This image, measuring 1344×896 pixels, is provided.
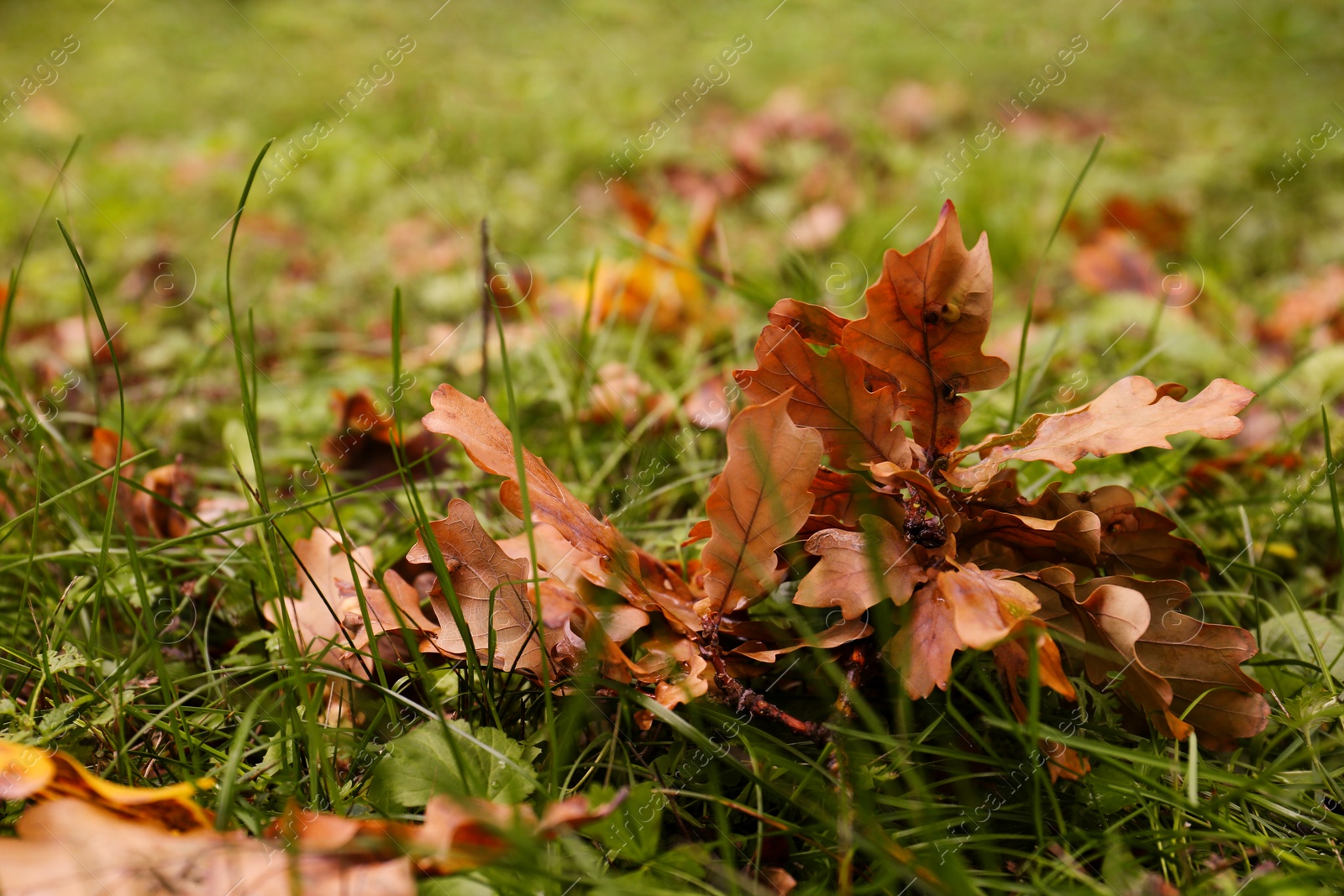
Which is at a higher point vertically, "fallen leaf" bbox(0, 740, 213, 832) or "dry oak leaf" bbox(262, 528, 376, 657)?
"fallen leaf" bbox(0, 740, 213, 832)

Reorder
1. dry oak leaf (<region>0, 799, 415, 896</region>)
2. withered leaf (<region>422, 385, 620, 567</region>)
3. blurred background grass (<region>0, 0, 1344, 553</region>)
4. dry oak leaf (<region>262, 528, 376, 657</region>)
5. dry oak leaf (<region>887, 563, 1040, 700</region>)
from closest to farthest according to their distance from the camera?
dry oak leaf (<region>0, 799, 415, 896</region>), dry oak leaf (<region>887, 563, 1040, 700</region>), withered leaf (<region>422, 385, 620, 567</region>), dry oak leaf (<region>262, 528, 376, 657</region>), blurred background grass (<region>0, 0, 1344, 553</region>)

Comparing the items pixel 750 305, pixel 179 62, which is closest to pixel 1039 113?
pixel 750 305

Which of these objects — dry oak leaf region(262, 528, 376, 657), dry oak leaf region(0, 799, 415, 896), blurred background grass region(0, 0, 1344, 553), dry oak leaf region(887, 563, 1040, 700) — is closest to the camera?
dry oak leaf region(0, 799, 415, 896)

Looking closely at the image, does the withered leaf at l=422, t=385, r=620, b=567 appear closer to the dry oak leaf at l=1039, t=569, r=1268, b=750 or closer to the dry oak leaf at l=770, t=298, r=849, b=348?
the dry oak leaf at l=770, t=298, r=849, b=348

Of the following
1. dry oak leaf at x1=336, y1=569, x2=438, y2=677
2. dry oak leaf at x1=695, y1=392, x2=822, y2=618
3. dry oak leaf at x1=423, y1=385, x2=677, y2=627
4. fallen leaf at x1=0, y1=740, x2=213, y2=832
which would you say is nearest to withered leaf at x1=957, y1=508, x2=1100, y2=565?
dry oak leaf at x1=695, y1=392, x2=822, y2=618

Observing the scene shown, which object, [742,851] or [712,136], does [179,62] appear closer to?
[712,136]

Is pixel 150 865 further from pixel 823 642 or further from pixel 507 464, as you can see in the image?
pixel 823 642

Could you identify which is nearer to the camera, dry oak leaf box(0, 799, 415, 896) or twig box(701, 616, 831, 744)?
dry oak leaf box(0, 799, 415, 896)
